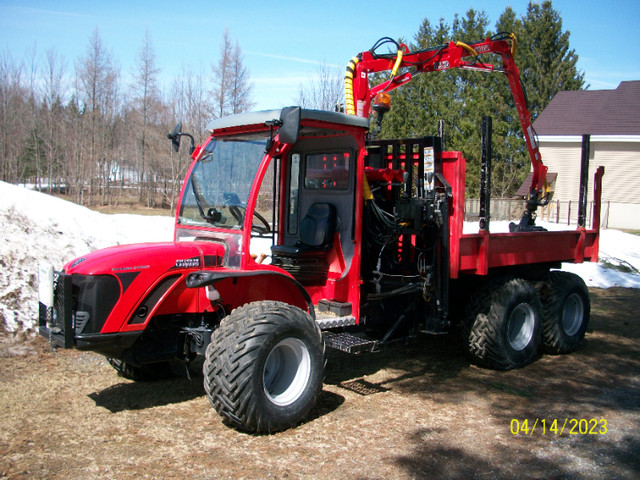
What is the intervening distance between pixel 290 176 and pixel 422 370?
262 cm

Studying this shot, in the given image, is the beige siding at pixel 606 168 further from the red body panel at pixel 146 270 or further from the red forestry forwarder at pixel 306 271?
the red body panel at pixel 146 270

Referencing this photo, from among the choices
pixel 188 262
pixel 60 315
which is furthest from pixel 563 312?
pixel 60 315

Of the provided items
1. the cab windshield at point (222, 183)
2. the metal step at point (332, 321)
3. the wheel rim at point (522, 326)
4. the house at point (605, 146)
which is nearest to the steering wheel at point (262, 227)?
the cab windshield at point (222, 183)

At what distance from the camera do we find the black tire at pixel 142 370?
5836mm

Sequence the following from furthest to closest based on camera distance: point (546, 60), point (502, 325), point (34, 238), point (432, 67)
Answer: point (546, 60) → point (34, 238) → point (432, 67) → point (502, 325)

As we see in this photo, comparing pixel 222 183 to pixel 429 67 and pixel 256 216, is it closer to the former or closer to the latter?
pixel 256 216

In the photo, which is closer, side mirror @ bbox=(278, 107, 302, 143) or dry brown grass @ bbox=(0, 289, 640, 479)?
dry brown grass @ bbox=(0, 289, 640, 479)

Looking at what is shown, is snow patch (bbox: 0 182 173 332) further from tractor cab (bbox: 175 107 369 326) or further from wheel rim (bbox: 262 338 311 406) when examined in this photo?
wheel rim (bbox: 262 338 311 406)

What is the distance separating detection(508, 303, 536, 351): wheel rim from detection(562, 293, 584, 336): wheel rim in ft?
3.30

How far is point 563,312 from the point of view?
7594mm

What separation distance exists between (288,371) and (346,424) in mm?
654

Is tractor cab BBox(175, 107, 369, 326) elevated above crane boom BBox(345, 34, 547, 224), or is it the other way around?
crane boom BBox(345, 34, 547, 224)

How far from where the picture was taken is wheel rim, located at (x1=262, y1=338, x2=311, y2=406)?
4.86 meters
